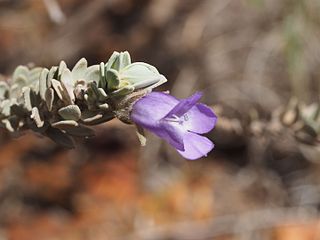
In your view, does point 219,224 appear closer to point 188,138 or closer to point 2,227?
point 2,227

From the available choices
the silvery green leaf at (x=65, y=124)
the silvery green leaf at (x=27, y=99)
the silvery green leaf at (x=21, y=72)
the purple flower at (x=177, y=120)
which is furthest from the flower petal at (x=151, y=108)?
the silvery green leaf at (x=21, y=72)

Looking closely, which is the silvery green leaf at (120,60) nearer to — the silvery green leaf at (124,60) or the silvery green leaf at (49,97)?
the silvery green leaf at (124,60)

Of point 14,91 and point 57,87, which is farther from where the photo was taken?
point 14,91

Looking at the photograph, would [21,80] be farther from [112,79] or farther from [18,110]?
[112,79]

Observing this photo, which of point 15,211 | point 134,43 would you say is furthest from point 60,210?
point 134,43

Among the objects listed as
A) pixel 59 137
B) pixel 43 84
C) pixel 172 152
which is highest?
pixel 43 84

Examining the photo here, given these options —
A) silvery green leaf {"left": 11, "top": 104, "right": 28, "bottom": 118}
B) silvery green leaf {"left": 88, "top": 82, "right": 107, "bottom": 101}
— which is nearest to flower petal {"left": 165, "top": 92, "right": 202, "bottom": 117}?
silvery green leaf {"left": 88, "top": 82, "right": 107, "bottom": 101}

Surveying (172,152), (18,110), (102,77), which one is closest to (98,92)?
(102,77)
